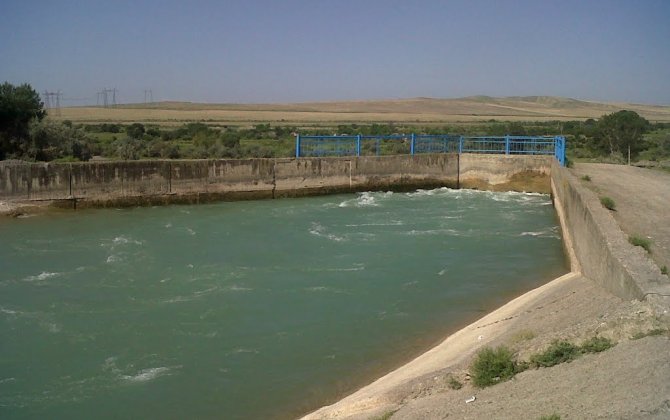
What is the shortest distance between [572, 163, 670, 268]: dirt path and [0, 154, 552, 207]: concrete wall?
302 cm

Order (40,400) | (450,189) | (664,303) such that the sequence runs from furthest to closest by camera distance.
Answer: (450,189)
(40,400)
(664,303)

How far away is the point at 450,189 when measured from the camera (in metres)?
25.5

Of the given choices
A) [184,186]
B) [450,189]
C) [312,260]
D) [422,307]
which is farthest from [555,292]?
[450,189]

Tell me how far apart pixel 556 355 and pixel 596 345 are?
1.12 ft

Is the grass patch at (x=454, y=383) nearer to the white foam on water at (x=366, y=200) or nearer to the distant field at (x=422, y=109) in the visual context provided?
the white foam on water at (x=366, y=200)

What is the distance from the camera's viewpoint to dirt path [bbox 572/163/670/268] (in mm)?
10516

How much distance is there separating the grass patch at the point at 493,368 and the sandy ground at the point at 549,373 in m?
0.11

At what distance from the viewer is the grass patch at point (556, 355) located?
551cm

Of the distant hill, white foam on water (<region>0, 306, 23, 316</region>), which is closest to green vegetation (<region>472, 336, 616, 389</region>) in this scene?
white foam on water (<region>0, 306, 23, 316</region>)

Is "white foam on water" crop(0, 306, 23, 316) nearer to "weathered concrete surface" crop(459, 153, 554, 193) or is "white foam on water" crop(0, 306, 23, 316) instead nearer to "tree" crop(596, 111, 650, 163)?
"weathered concrete surface" crop(459, 153, 554, 193)

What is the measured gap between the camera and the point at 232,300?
34.4 ft

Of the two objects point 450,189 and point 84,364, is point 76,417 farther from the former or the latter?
point 450,189

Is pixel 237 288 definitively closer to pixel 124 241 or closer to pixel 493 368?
pixel 124 241

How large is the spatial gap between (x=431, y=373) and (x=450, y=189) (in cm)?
1945
